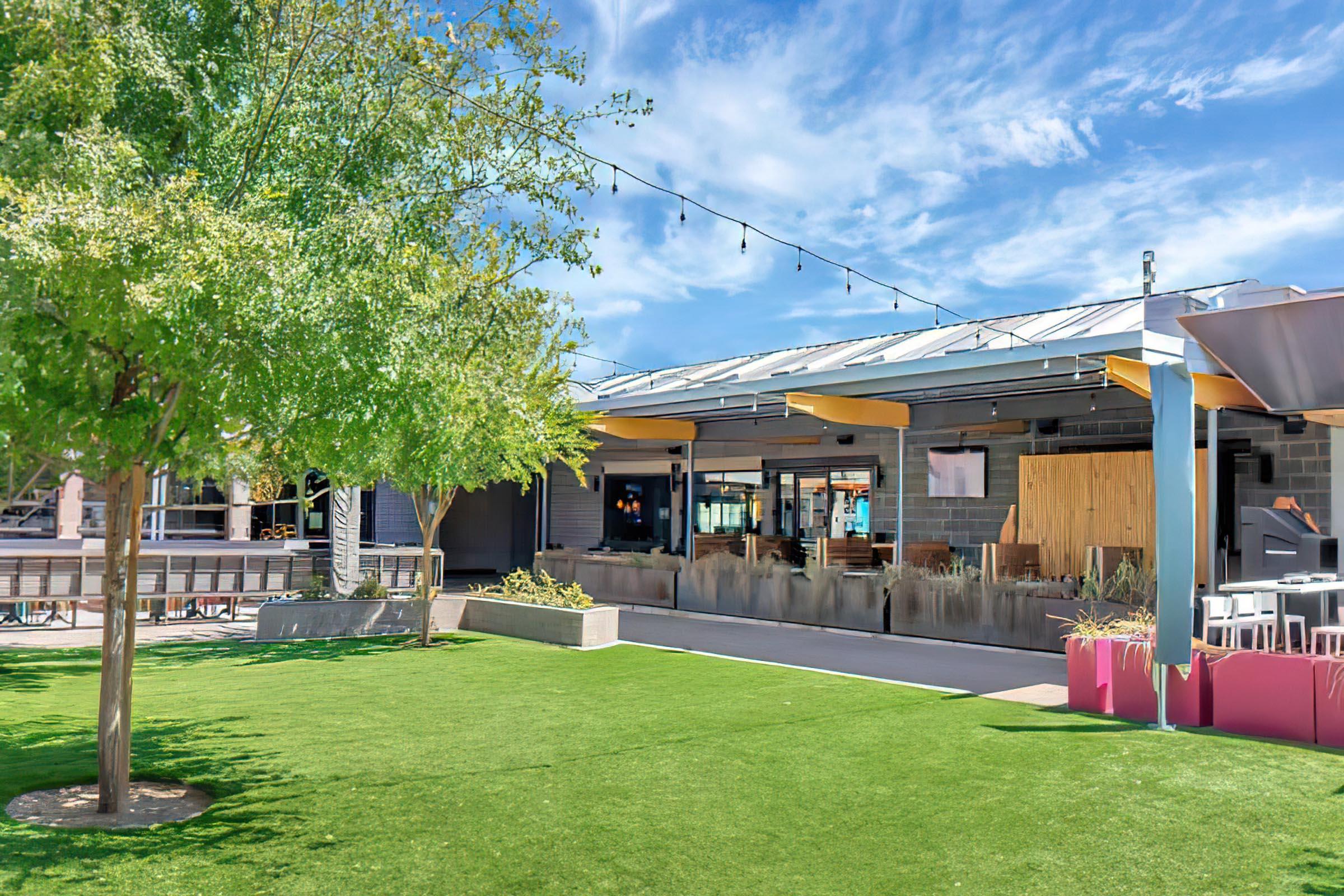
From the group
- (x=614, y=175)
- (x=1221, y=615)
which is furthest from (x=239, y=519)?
(x=1221, y=615)

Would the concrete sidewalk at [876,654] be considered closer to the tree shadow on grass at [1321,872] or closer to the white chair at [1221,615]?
the white chair at [1221,615]

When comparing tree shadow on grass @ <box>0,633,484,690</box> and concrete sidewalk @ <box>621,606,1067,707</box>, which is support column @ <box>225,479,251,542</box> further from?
→ concrete sidewalk @ <box>621,606,1067,707</box>

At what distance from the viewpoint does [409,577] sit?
49.1 feet

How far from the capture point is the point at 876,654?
34.6 feet

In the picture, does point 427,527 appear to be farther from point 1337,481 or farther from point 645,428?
point 1337,481

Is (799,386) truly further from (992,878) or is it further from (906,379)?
(992,878)

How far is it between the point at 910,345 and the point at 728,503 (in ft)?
20.1

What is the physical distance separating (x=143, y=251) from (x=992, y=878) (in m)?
4.19

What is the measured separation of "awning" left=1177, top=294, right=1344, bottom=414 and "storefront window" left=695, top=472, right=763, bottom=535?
11457 mm

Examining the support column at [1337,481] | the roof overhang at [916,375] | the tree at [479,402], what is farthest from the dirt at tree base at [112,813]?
the support column at [1337,481]

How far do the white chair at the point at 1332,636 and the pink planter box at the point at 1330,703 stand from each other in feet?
1.58

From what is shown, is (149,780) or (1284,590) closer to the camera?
(149,780)

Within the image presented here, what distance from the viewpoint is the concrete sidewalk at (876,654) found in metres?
8.78

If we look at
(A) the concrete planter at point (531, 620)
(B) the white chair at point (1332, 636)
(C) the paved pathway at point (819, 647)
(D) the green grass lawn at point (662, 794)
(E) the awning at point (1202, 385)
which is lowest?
(D) the green grass lawn at point (662, 794)
